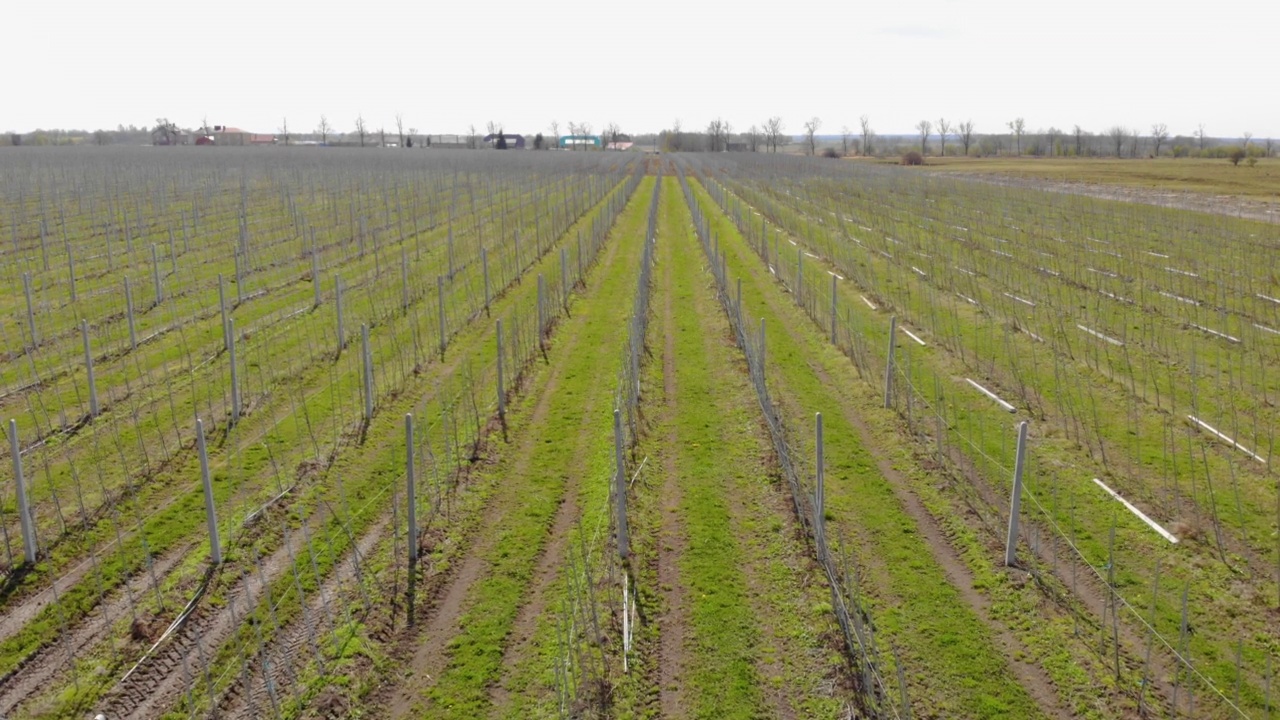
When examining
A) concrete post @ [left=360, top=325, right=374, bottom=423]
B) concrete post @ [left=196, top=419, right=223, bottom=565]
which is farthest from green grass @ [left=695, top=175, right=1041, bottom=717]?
concrete post @ [left=196, top=419, right=223, bottom=565]

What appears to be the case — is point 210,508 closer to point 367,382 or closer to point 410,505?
Answer: point 410,505

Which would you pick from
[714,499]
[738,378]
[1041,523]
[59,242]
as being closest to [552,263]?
[738,378]

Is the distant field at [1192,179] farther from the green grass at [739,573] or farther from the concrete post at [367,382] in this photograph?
the concrete post at [367,382]

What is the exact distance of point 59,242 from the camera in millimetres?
26016

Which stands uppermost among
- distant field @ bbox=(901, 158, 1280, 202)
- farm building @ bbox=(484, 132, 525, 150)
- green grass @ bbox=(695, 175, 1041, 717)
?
farm building @ bbox=(484, 132, 525, 150)

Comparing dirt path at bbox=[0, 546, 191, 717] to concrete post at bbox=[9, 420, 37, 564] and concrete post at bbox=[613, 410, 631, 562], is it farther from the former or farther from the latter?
concrete post at bbox=[613, 410, 631, 562]

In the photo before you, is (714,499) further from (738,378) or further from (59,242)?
(59,242)

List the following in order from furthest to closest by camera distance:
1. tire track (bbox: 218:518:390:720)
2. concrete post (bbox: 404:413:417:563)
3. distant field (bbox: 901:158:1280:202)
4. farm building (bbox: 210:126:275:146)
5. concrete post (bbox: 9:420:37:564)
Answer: farm building (bbox: 210:126:275:146) → distant field (bbox: 901:158:1280:202) → concrete post (bbox: 404:413:417:563) → concrete post (bbox: 9:420:37:564) → tire track (bbox: 218:518:390:720)

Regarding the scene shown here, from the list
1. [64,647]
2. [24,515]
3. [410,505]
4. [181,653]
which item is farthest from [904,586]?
[24,515]

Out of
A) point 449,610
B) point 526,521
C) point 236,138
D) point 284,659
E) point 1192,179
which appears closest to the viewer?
point 284,659

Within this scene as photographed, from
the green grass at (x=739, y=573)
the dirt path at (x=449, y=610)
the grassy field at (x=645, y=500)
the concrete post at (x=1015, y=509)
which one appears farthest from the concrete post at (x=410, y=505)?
the concrete post at (x=1015, y=509)

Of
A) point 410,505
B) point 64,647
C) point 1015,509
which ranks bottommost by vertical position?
point 64,647

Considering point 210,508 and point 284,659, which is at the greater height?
point 210,508

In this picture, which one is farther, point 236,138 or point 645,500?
point 236,138
